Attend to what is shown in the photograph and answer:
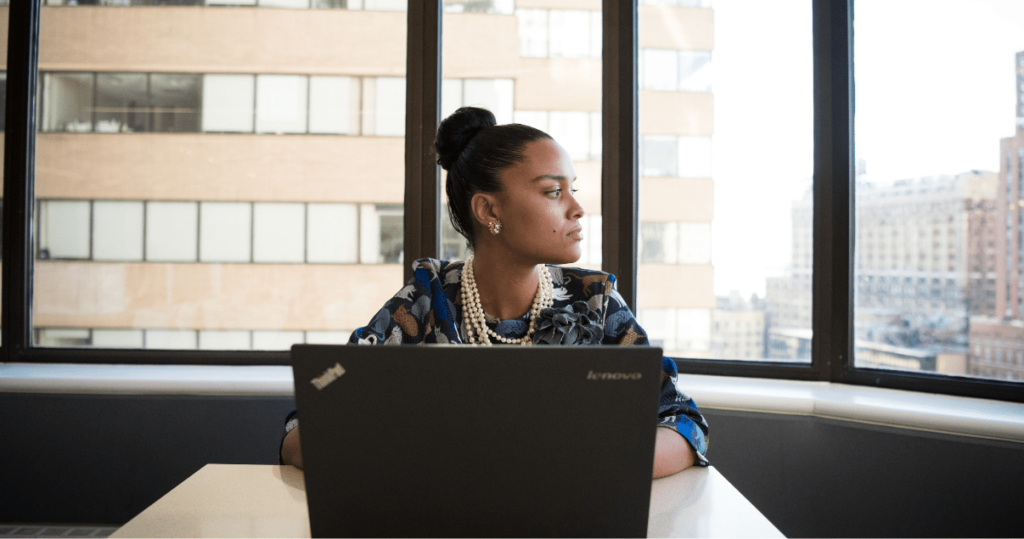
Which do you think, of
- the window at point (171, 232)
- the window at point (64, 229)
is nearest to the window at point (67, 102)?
the window at point (64, 229)

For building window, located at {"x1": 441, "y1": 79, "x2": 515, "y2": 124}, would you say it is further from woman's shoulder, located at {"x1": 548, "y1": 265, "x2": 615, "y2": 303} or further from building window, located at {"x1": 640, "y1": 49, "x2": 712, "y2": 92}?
woman's shoulder, located at {"x1": 548, "y1": 265, "x2": 615, "y2": 303}

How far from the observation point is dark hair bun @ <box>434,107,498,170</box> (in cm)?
148

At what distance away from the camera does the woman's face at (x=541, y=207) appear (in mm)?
1286

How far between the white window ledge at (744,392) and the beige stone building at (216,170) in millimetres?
273

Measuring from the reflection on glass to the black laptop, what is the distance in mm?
1868

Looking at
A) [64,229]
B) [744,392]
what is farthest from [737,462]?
[64,229]

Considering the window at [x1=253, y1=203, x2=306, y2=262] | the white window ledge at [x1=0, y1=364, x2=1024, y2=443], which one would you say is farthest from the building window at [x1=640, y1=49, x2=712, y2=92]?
the window at [x1=253, y1=203, x2=306, y2=262]

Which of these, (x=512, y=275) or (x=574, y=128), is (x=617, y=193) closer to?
(x=574, y=128)

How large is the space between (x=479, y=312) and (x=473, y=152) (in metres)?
0.38

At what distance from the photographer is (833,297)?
2.16 m

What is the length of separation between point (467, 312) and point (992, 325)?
1.64 metres

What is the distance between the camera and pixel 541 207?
131cm

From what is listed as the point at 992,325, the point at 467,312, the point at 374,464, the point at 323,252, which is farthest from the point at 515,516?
the point at 323,252

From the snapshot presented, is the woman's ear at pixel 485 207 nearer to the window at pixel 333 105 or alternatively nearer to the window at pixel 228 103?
the window at pixel 333 105
